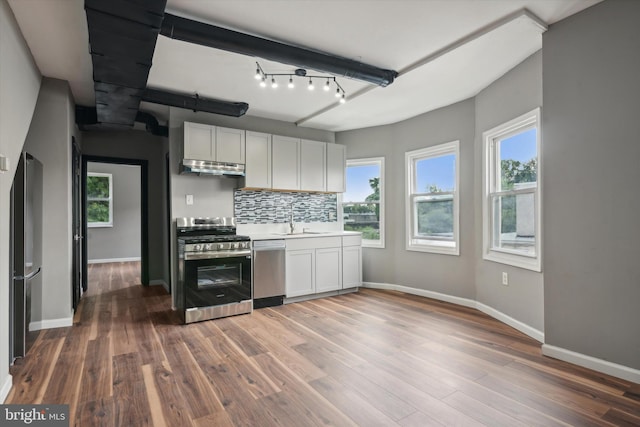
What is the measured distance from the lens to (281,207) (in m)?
5.07

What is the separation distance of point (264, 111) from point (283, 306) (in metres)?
2.64

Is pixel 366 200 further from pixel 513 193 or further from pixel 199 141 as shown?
pixel 199 141

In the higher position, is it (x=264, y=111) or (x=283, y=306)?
(x=264, y=111)

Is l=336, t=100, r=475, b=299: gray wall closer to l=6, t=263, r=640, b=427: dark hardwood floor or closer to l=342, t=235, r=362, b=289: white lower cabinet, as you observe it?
l=342, t=235, r=362, b=289: white lower cabinet

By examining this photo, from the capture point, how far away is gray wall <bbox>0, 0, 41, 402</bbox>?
83.6 inches

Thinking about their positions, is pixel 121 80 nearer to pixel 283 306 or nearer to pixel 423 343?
pixel 283 306

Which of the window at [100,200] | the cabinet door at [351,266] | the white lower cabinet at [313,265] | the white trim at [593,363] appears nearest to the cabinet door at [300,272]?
the white lower cabinet at [313,265]

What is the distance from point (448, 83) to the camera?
3.60m

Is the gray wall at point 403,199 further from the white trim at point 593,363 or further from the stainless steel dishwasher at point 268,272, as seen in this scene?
the stainless steel dishwasher at point 268,272

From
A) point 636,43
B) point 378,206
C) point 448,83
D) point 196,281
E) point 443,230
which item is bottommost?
point 196,281

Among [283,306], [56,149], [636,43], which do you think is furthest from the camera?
[283,306]

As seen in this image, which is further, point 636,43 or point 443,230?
point 443,230

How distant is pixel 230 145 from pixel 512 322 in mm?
3793

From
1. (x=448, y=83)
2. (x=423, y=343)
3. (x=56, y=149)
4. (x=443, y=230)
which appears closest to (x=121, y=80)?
(x=56, y=149)
